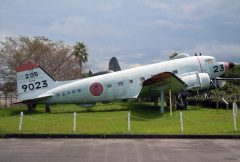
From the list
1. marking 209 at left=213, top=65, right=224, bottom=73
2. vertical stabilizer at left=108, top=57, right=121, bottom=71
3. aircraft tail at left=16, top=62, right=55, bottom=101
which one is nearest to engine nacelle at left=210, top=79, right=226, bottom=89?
marking 209 at left=213, top=65, right=224, bottom=73

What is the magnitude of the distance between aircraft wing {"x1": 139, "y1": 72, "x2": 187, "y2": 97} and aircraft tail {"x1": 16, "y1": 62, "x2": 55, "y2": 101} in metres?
8.32

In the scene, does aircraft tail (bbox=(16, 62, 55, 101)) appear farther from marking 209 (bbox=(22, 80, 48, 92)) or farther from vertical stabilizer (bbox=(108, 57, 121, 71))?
vertical stabilizer (bbox=(108, 57, 121, 71))

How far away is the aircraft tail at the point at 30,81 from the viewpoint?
96.6 feet

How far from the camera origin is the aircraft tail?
96.6ft

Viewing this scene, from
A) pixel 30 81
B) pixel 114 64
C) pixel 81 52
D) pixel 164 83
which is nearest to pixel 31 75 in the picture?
pixel 30 81

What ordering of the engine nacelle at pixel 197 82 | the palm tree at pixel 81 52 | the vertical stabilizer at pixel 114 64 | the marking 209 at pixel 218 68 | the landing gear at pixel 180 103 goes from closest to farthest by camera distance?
the engine nacelle at pixel 197 82 → the landing gear at pixel 180 103 → the marking 209 at pixel 218 68 → the vertical stabilizer at pixel 114 64 → the palm tree at pixel 81 52

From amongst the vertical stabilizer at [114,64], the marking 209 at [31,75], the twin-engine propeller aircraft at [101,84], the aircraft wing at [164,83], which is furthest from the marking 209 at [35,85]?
the vertical stabilizer at [114,64]

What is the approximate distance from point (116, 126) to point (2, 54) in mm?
36198

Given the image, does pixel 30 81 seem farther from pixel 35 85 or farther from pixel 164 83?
pixel 164 83

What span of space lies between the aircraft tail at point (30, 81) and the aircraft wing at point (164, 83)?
8315 millimetres

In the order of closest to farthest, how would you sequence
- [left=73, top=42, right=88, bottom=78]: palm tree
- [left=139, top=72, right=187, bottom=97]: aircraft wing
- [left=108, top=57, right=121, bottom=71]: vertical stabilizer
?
[left=139, top=72, right=187, bottom=97]: aircraft wing
[left=108, top=57, right=121, bottom=71]: vertical stabilizer
[left=73, top=42, right=88, bottom=78]: palm tree

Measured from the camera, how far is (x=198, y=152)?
1105 centimetres

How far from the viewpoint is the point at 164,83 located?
85.6 feet

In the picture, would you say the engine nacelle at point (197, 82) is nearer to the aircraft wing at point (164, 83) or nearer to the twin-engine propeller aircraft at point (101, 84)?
the twin-engine propeller aircraft at point (101, 84)
